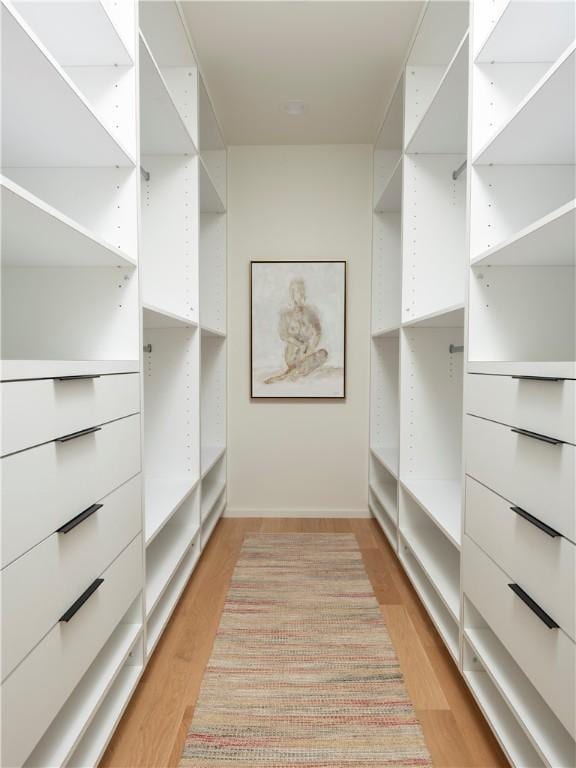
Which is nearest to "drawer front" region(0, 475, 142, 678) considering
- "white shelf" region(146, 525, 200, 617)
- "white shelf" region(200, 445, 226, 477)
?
"white shelf" region(146, 525, 200, 617)

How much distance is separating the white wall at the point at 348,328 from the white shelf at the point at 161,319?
1.03 meters

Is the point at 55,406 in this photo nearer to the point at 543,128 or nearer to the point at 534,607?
the point at 534,607

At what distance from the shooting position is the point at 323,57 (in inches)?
87.2

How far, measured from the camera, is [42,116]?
46.1 inches

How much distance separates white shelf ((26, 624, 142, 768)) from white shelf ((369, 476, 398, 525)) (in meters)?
1.40

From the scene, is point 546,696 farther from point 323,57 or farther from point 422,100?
point 323,57

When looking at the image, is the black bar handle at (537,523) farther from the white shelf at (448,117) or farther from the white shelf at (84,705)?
the white shelf at (448,117)

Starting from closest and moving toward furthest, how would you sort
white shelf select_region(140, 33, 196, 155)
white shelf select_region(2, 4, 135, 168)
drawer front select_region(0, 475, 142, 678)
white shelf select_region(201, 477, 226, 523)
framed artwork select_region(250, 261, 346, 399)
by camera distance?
→ drawer front select_region(0, 475, 142, 678), white shelf select_region(2, 4, 135, 168), white shelf select_region(140, 33, 196, 155), white shelf select_region(201, 477, 226, 523), framed artwork select_region(250, 261, 346, 399)

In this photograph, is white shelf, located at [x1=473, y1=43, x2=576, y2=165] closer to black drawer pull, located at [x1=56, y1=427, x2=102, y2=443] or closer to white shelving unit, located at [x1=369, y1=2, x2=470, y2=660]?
white shelving unit, located at [x1=369, y1=2, x2=470, y2=660]

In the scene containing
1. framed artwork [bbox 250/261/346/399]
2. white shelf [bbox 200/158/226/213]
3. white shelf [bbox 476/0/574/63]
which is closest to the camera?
white shelf [bbox 476/0/574/63]

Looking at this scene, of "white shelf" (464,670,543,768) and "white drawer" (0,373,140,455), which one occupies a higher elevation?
"white drawer" (0,373,140,455)

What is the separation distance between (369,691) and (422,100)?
2324 mm

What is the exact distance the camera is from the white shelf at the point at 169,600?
63.2 inches

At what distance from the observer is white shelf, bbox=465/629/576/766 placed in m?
0.98
